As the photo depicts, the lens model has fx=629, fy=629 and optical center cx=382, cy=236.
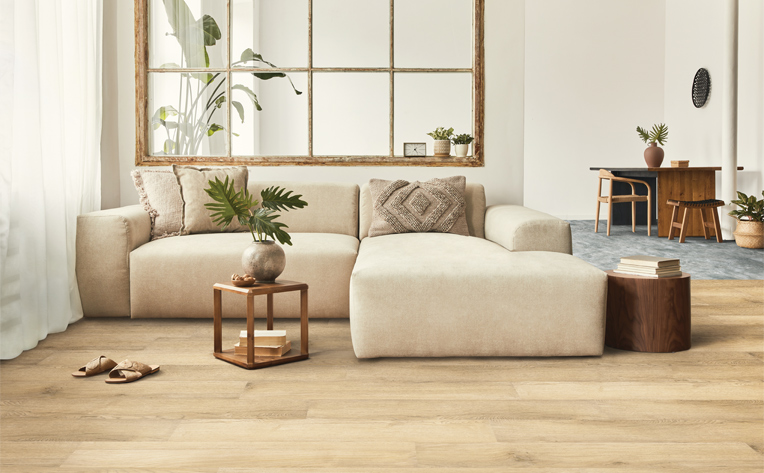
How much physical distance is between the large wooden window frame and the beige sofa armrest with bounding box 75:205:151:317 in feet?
3.60

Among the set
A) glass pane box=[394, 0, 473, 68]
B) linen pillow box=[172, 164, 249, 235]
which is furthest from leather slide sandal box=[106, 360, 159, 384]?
glass pane box=[394, 0, 473, 68]

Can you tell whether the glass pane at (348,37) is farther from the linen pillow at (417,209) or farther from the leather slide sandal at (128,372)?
the leather slide sandal at (128,372)

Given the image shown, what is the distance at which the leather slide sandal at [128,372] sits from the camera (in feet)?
7.85

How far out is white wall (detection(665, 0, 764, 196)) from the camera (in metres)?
7.61

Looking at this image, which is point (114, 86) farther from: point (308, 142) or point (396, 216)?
point (396, 216)

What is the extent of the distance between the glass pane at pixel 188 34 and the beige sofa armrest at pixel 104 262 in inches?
58.7

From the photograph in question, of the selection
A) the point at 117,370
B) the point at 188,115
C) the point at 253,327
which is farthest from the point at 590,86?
the point at 117,370

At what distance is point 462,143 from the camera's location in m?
4.41

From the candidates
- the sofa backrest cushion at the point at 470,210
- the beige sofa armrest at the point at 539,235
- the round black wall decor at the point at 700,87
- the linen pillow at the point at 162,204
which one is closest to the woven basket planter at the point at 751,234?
the round black wall decor at the point at 700,87

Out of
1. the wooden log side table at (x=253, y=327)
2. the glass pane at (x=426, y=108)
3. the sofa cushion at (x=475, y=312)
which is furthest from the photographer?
the glass pane at (x=426, y=108)

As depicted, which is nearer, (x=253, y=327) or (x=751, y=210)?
(x=253, y=327)

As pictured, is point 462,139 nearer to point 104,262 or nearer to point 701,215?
point 104,262

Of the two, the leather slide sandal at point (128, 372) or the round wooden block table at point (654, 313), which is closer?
the leather slide sandal at point (128, 372)

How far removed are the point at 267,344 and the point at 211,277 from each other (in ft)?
2.78
